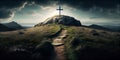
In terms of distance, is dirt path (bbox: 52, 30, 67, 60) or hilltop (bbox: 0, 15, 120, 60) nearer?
hilltop (bbox: 0, 15, 120, 60)

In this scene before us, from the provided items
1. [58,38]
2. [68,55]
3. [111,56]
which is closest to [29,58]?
[68,55]

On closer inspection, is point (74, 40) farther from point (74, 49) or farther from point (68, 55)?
point (68, 55)

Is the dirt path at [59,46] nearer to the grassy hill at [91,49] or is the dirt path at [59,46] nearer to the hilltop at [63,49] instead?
the hilltop at [63,49]

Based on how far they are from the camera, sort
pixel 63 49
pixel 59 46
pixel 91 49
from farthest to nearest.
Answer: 1. pixel 59 46
2. pixel 63 49
3. pixel 91 49

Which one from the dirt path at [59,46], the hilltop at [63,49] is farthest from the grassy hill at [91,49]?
the dirt path at [59,46]

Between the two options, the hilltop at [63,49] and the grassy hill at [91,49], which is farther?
the grassy hill at [91,49]

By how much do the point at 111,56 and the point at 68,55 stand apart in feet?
36.2

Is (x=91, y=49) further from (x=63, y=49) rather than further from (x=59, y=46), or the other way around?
(x=59, y=46)

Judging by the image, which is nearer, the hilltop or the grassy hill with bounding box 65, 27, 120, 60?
the hilltop

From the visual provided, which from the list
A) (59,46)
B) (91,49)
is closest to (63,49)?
(59,46)

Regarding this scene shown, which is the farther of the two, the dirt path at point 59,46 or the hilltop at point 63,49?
the dirt path at point 59,46

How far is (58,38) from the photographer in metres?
55.1

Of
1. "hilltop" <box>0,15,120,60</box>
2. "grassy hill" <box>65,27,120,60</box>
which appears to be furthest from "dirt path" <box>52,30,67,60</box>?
"grassy hill" <box>65,27,120,60</box>

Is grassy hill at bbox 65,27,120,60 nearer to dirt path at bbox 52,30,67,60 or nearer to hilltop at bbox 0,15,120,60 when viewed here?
hilltop at bbox 0,15,120,60
